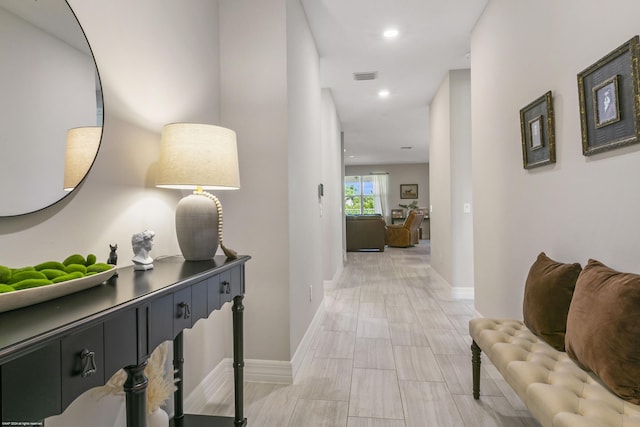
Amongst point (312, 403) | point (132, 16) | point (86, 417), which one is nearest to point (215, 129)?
point (132, 16)

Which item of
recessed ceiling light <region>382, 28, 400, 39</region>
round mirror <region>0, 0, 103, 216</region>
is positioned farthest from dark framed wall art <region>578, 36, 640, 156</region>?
recessed ceiling light <region>382, 28, 400, 39</region>

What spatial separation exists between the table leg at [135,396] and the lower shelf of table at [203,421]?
0.96m

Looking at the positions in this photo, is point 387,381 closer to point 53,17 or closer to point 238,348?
point 238,348

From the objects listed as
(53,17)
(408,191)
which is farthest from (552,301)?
(408,191)

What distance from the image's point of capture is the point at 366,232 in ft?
31.2

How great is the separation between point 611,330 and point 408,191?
1282cm

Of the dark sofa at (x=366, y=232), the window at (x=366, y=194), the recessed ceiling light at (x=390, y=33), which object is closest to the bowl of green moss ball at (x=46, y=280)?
the recessed ceiling light at (x=390, y=33)

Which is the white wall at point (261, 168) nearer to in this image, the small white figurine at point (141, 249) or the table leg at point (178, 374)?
the table leg at point (178, 374)

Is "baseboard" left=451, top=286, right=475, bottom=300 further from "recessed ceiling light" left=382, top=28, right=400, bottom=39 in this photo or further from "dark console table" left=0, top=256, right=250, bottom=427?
"dark console table" left=0, top=256, right=250, bottom=427

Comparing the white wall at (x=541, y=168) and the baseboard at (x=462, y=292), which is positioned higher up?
the white wall at (x=541, y=168)

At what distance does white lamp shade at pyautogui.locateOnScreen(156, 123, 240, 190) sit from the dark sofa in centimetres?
800

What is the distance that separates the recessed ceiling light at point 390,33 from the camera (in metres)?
3.51

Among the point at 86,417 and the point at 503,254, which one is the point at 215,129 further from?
the point at 503,254

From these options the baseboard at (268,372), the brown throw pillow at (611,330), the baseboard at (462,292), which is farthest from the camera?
the baseboard at (462,292)
